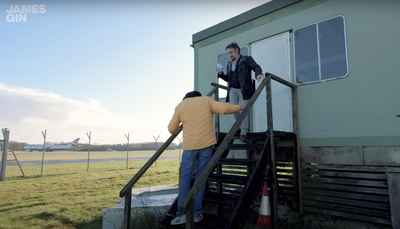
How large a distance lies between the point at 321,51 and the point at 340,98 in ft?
3.20

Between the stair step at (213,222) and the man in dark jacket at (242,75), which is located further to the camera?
the man in dark jacket at (242,75)

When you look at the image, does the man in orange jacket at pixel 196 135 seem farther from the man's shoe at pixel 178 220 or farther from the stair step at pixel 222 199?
the stair step at pixel 222 199

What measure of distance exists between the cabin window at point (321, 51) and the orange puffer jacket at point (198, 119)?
2.22m

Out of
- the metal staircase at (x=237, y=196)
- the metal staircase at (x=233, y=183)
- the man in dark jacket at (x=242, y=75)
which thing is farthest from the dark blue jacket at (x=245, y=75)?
the metal staircase at (x=237, y=196)

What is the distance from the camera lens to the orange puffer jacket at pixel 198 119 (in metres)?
3.36

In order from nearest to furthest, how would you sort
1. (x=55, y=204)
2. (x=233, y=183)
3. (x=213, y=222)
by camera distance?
1. (x=213, y=222)
2. (x=233, y=183)
3. (x=55, y=204)

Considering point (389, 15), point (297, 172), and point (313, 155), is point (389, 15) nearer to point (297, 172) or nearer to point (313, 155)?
point (313, 155)

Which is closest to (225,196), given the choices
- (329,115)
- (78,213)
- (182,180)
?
(182,180)

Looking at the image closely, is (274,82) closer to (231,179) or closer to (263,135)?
(263,135)

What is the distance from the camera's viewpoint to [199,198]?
327 centimetres

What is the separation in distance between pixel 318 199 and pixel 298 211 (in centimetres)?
44

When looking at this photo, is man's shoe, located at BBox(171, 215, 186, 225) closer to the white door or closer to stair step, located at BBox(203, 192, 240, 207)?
stair step, located at BBox(203, 192, 240, 207)

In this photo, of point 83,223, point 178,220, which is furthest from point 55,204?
point 178,220

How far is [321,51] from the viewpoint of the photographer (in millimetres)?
4746
